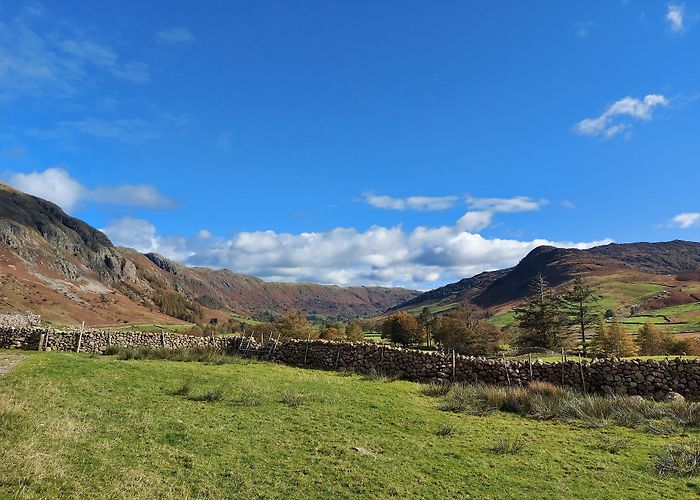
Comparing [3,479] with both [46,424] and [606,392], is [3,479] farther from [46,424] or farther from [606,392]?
[606,392]

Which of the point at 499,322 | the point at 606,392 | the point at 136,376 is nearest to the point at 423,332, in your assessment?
the point at 606,392

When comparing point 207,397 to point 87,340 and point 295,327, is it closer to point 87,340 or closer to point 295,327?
point 87,340

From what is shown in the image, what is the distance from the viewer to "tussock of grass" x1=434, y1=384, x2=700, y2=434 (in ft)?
47.7

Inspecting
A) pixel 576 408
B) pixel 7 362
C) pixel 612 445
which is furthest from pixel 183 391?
pixel 576 408

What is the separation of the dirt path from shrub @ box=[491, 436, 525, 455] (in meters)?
18.2

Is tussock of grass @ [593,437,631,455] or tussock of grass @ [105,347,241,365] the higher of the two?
tussock of grass @ [105,347,241,365]

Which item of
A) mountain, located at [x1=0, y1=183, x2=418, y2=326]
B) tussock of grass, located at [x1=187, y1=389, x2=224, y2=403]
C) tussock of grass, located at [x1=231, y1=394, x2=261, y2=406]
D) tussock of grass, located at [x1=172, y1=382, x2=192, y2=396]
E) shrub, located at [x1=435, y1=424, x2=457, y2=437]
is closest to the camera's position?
shrub, located at [x1=435, y1=424, x2=457, y2=437]

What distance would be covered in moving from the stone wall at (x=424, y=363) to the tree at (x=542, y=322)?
28998 millimetres

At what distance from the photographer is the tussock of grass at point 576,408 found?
14.5 meters

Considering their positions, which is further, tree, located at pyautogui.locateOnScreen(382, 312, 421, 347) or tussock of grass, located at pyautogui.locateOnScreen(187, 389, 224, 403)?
tree, located at pyautogui.locateOnScreen(382, 312, 421, 347)

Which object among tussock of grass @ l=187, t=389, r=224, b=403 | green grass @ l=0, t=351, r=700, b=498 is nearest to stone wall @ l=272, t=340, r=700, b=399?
green grass @ l=0, t=351, r=700, b=498

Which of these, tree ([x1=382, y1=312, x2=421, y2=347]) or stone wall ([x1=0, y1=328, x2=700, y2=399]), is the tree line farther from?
stone wall ([x1=0, y1=328, x2=700, y2=399])

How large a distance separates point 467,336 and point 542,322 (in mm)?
12608

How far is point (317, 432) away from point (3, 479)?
281 inches
